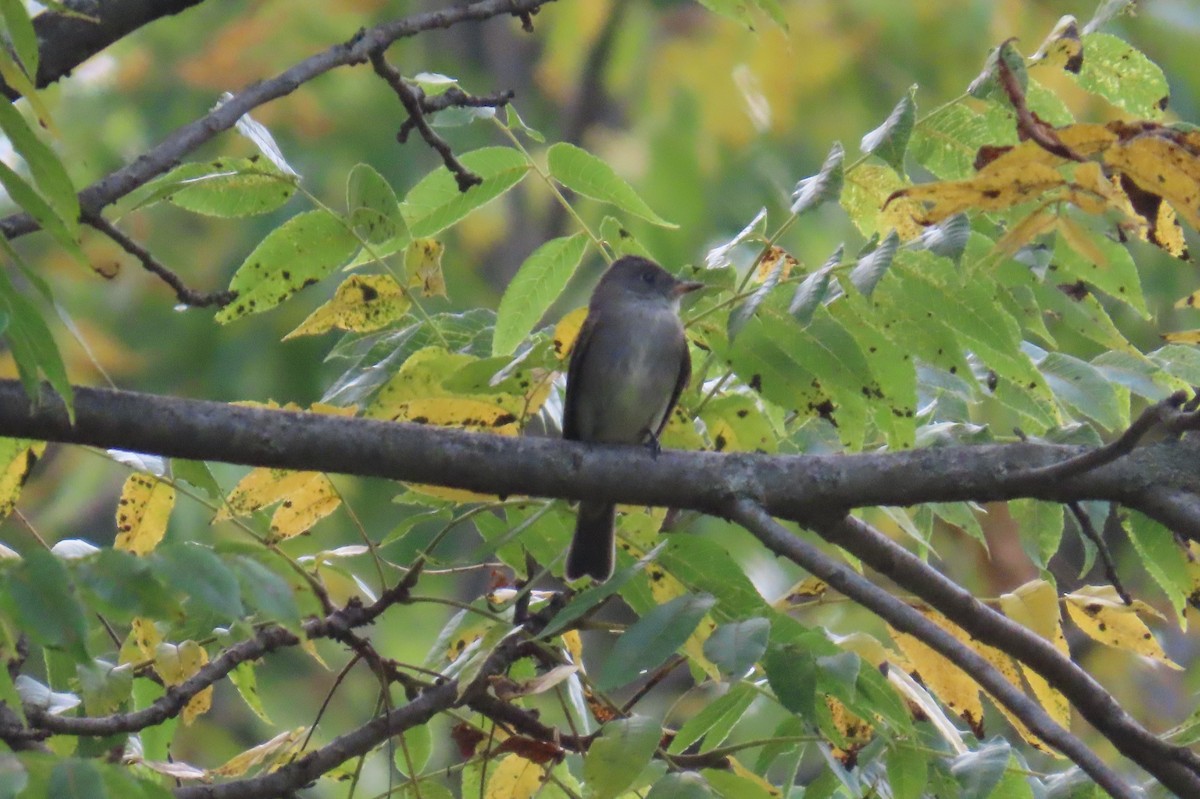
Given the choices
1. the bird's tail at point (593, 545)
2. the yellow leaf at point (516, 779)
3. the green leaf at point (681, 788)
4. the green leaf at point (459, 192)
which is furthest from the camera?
the bird's tail at point (593, 545)

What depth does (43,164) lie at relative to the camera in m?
2.05

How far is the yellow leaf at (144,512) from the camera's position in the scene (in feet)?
9.66

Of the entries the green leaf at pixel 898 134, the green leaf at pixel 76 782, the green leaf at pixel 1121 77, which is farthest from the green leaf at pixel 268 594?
the green leaf at pixel 1121 77

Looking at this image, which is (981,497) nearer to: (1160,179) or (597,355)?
(1160,179)

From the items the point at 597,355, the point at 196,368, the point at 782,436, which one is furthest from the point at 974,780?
the point at 196,368

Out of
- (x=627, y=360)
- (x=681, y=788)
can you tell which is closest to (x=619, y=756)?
(x=681, y=788)

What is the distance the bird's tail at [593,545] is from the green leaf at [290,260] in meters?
0.97

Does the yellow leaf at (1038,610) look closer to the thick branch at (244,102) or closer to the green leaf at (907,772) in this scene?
the green leaf at (907,772)

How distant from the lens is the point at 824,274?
2.62 m

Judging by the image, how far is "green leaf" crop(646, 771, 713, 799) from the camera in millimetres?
2379

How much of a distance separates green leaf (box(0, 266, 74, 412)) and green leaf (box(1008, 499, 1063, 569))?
74.5 inches

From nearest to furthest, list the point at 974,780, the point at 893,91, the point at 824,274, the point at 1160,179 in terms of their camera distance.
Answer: the point at 1160,179 < the point at 974,780 < the point at 824,274 < the point at 893,91

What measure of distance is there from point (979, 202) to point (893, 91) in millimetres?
8058

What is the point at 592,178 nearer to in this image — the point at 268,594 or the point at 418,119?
the point at 418,119
